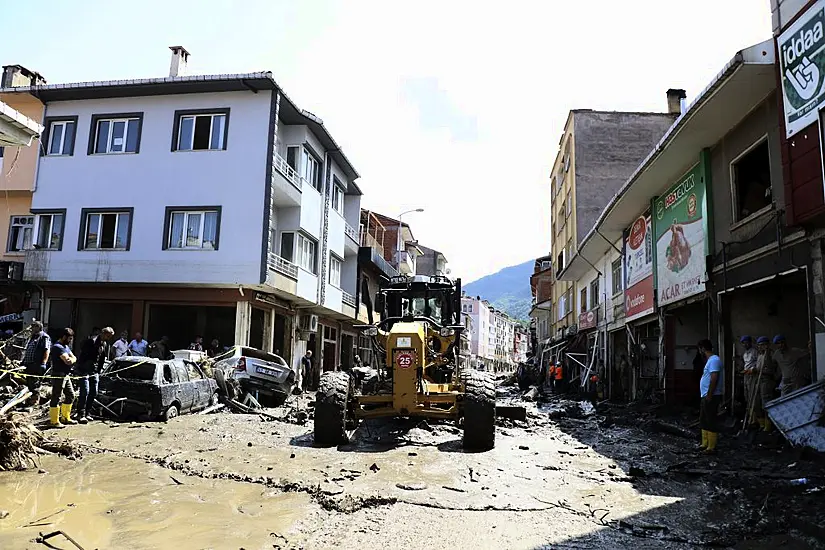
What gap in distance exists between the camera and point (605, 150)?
30500 millimetres

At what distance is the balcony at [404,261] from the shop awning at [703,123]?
2822 cm

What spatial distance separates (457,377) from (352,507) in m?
5.57

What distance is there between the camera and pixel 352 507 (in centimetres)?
587

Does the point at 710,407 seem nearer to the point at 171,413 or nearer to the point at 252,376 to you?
the point at 171,413

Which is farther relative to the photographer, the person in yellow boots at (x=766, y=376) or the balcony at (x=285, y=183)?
the balcony at (x=285, y=183)

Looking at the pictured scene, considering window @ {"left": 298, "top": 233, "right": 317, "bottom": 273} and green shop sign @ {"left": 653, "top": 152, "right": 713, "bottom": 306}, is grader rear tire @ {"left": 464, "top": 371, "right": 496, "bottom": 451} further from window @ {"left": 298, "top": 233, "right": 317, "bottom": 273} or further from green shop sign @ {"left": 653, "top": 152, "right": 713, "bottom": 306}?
window @ {"left": 298, "top": 233, "right": 317, "bottom": 273}

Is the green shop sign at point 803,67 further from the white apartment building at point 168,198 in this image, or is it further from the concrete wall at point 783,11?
the white apartment building at point 168,198

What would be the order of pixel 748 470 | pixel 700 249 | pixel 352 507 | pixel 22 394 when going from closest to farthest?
pixel 352 507, pixel 748 470, pixel 22 394, pixel 700 249

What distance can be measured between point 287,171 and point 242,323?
553 cm

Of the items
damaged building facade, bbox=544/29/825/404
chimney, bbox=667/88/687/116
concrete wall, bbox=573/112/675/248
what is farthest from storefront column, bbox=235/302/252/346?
chimney, bbox=667/88/687/116

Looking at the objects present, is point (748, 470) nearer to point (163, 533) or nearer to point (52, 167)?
point (163, 533)

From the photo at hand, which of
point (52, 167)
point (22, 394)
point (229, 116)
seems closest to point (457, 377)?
point (22, 394)

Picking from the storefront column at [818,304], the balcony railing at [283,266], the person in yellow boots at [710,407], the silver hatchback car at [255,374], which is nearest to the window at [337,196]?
the balcony railing at [283,266]

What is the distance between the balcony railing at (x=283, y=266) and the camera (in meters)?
21.0
